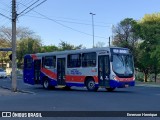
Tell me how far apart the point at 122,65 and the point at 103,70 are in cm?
134

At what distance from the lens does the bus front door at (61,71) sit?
2904 cm

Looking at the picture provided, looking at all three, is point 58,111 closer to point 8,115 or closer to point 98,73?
point 8,115

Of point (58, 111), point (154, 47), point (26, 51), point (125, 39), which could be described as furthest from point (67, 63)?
point (26, 51)

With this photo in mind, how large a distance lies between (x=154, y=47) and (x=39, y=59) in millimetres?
23516

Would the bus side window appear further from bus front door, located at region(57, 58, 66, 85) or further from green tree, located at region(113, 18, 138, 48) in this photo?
green tree, located at region(113, 18, 138, 48)

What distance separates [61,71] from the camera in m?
29.2

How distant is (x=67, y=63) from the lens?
28.7 meters

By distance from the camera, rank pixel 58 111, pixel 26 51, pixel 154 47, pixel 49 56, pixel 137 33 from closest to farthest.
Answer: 1. pixel 58 111
2. pixel 49 56
3. pixel 154 47
4. pixel 137 33
5. pixel 26 51

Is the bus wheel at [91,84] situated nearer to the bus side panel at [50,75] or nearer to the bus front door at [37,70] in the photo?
the bus side panel at [50,75]

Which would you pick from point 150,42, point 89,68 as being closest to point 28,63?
point 89,68

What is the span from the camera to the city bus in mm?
25266

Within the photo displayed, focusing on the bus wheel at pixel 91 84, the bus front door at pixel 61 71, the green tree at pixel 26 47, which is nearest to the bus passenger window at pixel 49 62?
the bus front door at pixel 61 71

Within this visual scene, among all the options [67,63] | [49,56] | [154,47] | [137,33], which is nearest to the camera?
[67,63]

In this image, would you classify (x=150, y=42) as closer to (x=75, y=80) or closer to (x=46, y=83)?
(x=46, y=83)
